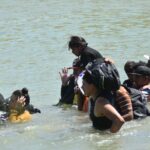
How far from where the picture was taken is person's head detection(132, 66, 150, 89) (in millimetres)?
9234

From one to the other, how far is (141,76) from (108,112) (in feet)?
7.03

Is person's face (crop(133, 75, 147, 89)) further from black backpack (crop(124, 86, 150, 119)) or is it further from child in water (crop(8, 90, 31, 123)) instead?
child in water (crop(8, 90, 31, 123))

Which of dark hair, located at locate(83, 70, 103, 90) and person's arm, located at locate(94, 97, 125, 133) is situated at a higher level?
dark hair, located at locate(83, 70, 103, 90)

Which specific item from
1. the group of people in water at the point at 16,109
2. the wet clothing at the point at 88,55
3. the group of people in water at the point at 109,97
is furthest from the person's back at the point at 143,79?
the group of people in water at the point at 16,109

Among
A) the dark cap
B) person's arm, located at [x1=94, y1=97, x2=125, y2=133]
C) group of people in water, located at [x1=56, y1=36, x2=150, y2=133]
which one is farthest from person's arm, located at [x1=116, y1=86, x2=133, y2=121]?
the dark cap

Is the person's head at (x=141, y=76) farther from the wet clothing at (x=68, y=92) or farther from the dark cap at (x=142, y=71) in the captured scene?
the wet clothing at (x=68, y=92)

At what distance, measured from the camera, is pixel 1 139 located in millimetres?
8133

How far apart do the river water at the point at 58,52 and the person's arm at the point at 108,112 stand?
0.85 ft

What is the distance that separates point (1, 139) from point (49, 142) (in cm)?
70

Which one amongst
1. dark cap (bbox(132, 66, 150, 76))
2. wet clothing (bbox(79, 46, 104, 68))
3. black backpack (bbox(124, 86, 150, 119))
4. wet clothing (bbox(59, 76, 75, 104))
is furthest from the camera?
wet clothing (bbox(59, 76, 75, 104))

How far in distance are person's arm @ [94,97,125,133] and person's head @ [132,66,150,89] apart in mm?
1942

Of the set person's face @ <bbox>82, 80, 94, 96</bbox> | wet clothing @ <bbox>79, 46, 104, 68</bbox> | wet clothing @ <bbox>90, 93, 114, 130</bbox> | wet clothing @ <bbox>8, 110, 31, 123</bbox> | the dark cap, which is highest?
wet clothing @ <bbox>79, 46, 104, 68</bbox>

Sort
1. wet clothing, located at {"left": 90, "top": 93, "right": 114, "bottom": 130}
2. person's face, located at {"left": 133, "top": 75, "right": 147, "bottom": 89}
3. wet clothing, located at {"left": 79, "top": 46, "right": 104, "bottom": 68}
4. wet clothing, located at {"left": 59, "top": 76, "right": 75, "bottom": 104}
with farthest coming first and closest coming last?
1. wet clothing, located at {"left": 59, "top": 76, "right": 75, "bottom": 104}
2. wet clothing, located at {"left": 79, "top": 46, "right": 104, "bottom": 68}
3. person's face, located at {"left": 133, "top": 75, "right": 147, "bottom": 89}
4. wet clothing, located at {"left": 90, "top": 93, "right": 114, "bottom": 130}

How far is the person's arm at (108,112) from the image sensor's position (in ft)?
23.9
